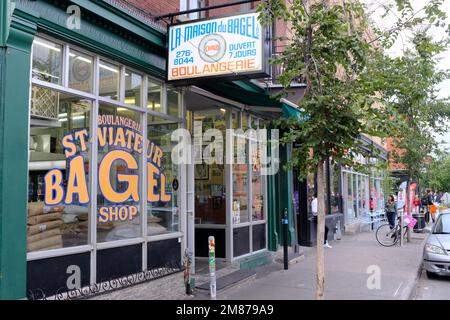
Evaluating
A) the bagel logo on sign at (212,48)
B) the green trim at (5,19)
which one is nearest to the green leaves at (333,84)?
the bagel logo on sign at (212,48)

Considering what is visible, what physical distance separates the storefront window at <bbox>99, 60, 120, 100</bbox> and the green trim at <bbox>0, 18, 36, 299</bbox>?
157 cm

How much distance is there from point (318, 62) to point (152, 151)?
10.8 feet

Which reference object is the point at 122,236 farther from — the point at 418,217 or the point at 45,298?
the point at 418,217

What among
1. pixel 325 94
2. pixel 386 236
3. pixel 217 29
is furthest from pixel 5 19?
pixel 386 236

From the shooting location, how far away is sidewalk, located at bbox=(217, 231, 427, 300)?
7.66 metres

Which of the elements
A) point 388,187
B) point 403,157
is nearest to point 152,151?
point 403,157

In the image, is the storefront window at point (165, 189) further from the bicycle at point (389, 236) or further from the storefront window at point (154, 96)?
the bicycle at point (389, 236)

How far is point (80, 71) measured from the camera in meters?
6.37

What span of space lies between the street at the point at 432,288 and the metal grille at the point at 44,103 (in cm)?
693

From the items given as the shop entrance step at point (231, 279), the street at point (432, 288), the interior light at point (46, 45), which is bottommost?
the street at point (432, 288)

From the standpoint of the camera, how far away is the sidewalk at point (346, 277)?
766 centimetres

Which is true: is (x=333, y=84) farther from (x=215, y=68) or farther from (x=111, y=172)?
(x=111, y=172)

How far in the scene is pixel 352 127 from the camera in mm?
6020

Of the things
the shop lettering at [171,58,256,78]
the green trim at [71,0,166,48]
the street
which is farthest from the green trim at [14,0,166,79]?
the street
